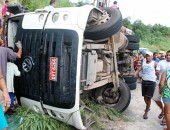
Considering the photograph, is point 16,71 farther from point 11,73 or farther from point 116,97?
point 116,97

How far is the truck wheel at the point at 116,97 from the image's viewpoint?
17.1 feet

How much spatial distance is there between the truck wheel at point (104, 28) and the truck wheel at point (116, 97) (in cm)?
112

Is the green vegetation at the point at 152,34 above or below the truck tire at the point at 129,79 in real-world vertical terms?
above

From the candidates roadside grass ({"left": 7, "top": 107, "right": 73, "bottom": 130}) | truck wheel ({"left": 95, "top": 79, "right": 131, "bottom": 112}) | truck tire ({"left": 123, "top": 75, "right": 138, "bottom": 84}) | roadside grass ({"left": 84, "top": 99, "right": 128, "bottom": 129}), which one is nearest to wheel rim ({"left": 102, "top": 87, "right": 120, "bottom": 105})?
truck wheel ({"left": 95, "top": 79, "right": 131, "bottom": 112})

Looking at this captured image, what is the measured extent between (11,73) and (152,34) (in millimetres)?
34897

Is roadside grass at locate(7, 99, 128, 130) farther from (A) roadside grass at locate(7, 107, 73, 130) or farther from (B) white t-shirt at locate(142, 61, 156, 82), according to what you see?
(B) white t-shirt at locate(142, 61, 156, 82)

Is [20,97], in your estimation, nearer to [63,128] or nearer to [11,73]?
[11,73]

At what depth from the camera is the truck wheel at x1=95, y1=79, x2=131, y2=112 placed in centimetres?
523

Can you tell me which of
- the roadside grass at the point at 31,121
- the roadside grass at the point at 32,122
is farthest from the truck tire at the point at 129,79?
the roadside grass at the point at 31,121

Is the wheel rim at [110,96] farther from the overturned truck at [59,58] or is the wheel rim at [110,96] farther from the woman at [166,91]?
the woman at [166,91]

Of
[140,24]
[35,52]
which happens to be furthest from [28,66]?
[140,24]

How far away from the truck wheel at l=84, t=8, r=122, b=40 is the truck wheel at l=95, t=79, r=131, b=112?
43.9 inches

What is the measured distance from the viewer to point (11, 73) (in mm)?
3973

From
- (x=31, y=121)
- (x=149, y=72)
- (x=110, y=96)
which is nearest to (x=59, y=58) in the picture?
(x=31, y=121)
